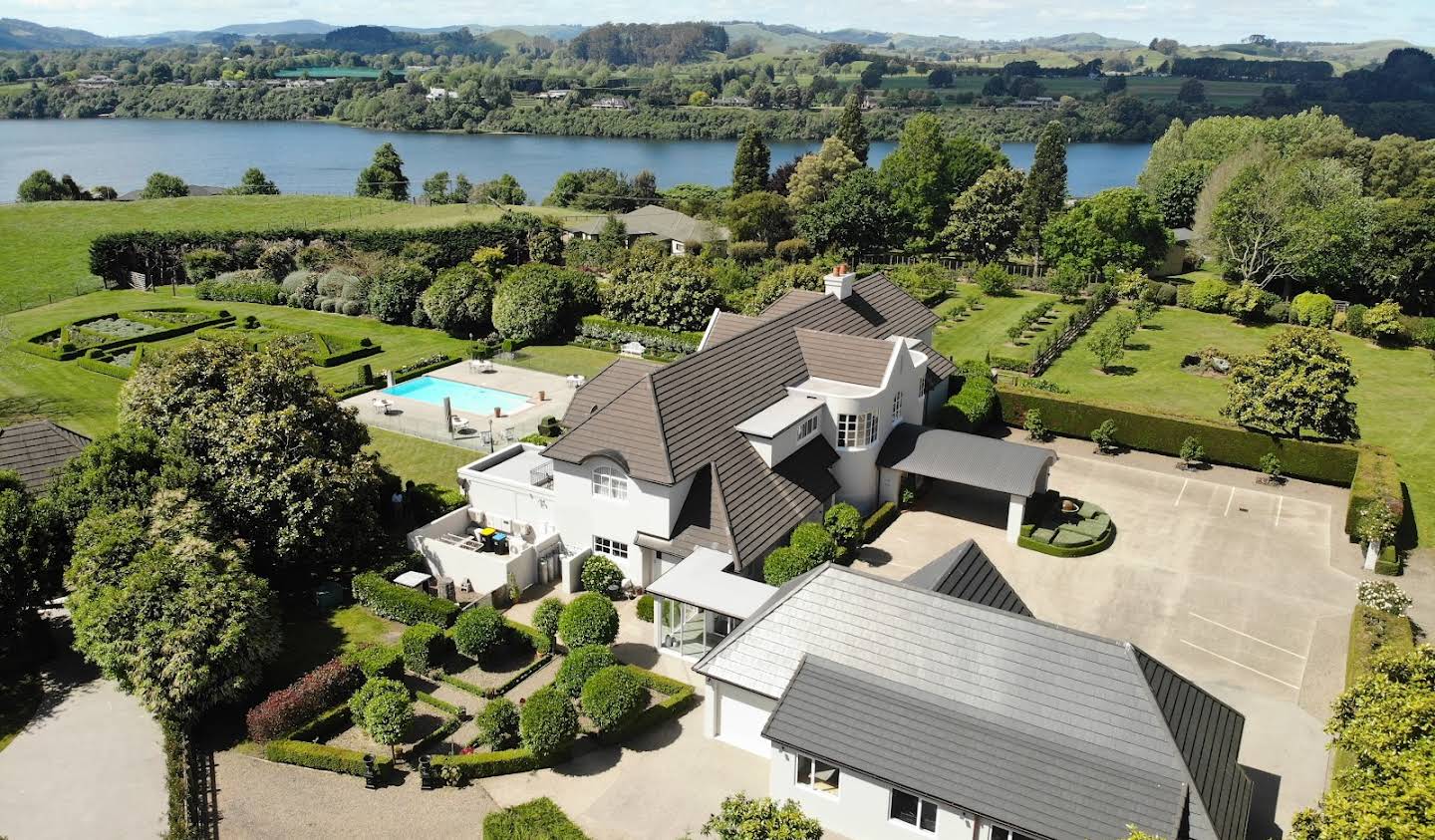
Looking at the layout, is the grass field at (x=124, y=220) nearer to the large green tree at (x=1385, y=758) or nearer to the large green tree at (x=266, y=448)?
the large green tree at (x=266, y=448)

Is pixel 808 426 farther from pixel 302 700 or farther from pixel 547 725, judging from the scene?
pixel 302 700

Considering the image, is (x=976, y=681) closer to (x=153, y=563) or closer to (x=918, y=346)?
(x=153, y=563)

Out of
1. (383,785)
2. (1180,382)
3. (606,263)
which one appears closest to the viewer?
(383,785)

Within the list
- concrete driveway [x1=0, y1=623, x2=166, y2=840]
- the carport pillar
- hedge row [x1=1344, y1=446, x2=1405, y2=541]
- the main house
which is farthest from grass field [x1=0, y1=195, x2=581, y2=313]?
hedge row [x1=1344, y1=446, x2=1405, y2=541]

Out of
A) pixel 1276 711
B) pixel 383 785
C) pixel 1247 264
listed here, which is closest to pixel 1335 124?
pixel 1247 264

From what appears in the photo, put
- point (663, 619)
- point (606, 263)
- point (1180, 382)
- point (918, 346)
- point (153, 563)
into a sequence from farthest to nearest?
point (606, 263) → point (1180, 382) → point (918, 346) → point (663, 619) → point (153, 563)
